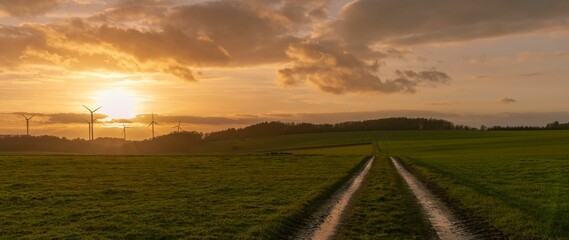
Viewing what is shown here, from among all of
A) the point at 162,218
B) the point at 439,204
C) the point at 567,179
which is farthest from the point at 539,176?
the point at 162,218

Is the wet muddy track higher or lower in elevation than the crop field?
lower

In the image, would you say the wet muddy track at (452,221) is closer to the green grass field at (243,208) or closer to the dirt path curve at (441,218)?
the dirt path curve at (441,218)

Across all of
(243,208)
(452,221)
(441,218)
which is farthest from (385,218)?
(243,208)

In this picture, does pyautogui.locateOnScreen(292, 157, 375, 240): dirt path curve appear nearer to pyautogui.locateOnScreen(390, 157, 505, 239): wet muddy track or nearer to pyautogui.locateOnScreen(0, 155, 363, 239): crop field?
pyautogui.locateOnScreen(0, 155, 363, 239): crop field

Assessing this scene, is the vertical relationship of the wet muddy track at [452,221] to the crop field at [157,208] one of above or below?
below

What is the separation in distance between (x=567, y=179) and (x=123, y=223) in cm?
3216

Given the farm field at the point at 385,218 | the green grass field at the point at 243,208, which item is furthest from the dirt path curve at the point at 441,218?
the green grass field at the point at 243,208

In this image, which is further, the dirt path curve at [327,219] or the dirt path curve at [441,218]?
the dirt path curve at [327,219]

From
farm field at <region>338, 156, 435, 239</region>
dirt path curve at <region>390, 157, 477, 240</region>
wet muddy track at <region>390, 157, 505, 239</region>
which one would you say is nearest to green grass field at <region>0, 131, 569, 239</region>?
farm field at <region>338, 156, 435, 239</region>

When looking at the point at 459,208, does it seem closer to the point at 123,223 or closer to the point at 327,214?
the point at 327,214

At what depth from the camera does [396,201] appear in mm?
26031

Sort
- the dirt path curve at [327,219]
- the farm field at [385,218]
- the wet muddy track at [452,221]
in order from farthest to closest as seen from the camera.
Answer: the dirt path curve at [327,219]
the farm field at [385,218]
the wet muddy track at [452,221]

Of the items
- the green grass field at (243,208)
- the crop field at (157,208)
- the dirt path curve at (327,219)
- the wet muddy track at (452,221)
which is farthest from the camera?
the crop field at (157,208)

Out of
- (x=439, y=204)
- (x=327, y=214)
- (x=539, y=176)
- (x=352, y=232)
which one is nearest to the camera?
(x=352, y=232)
